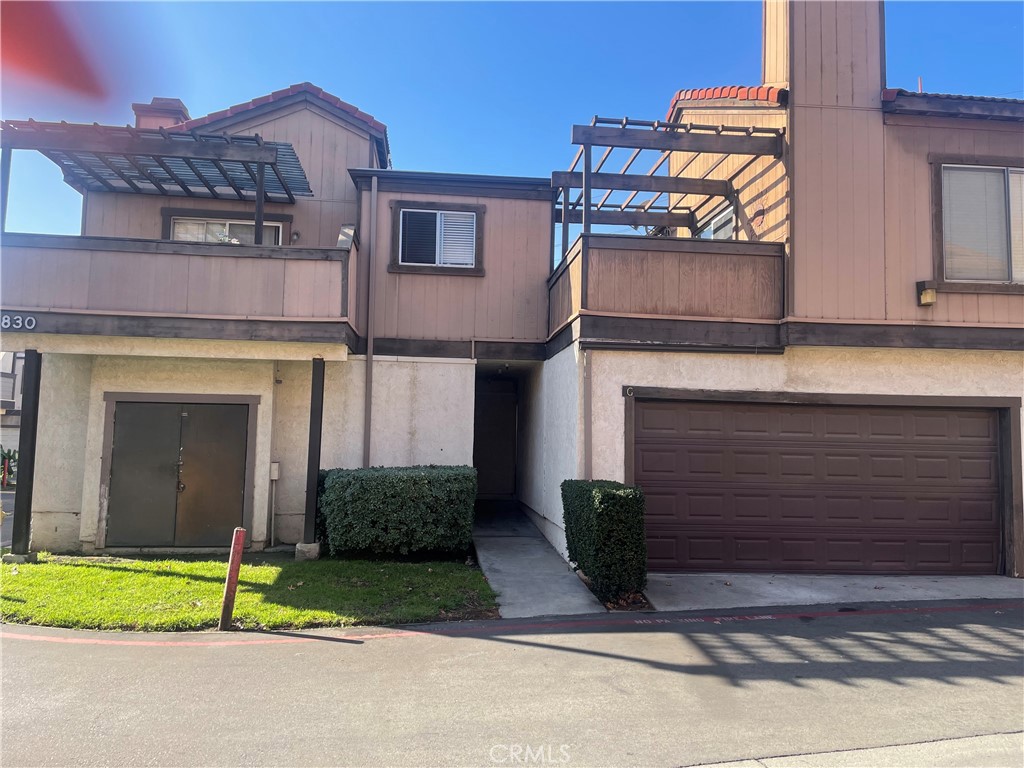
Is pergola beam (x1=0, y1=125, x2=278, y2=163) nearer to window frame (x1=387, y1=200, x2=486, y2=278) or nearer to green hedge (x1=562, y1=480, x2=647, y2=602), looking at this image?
window frame (x1=387, y1=200, x2=486, y2=278)

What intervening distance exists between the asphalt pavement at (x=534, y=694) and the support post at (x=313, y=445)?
314 centimetres

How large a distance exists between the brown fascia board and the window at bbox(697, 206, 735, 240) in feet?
8.97

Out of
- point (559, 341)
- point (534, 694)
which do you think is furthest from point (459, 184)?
point (534, 694)

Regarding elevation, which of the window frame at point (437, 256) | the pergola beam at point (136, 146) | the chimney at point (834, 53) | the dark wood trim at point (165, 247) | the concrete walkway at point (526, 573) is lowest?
the concrete walkway at point (526, 573)

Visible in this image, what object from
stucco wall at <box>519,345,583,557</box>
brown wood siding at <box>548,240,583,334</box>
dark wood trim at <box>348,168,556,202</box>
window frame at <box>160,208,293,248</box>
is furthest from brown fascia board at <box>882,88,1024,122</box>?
window frame at <box>160,208,293,248</box>

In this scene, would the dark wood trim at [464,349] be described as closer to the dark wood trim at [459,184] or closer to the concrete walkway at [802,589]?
the dark wood trim at [459,184]

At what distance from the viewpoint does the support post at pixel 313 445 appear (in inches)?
356

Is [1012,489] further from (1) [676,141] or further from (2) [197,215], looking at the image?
(2) [197,215]

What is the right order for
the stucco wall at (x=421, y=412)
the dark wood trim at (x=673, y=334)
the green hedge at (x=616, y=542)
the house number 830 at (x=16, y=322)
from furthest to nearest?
1. the stucco wall at (x=421, y=412)
2. the house number 830 at (x=16, y=322)
3. the dark wood trim at (x=673, y=334)
4. the green hedge at (x=616, y=542)

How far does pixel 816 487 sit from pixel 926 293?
297cm

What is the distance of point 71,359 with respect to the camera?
9719mm

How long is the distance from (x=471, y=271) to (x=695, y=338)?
413 cm

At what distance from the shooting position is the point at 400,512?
28.2ft

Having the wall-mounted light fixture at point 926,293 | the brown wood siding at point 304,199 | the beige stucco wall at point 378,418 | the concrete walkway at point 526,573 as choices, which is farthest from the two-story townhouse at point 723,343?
the brown wood siding at point 304,199
